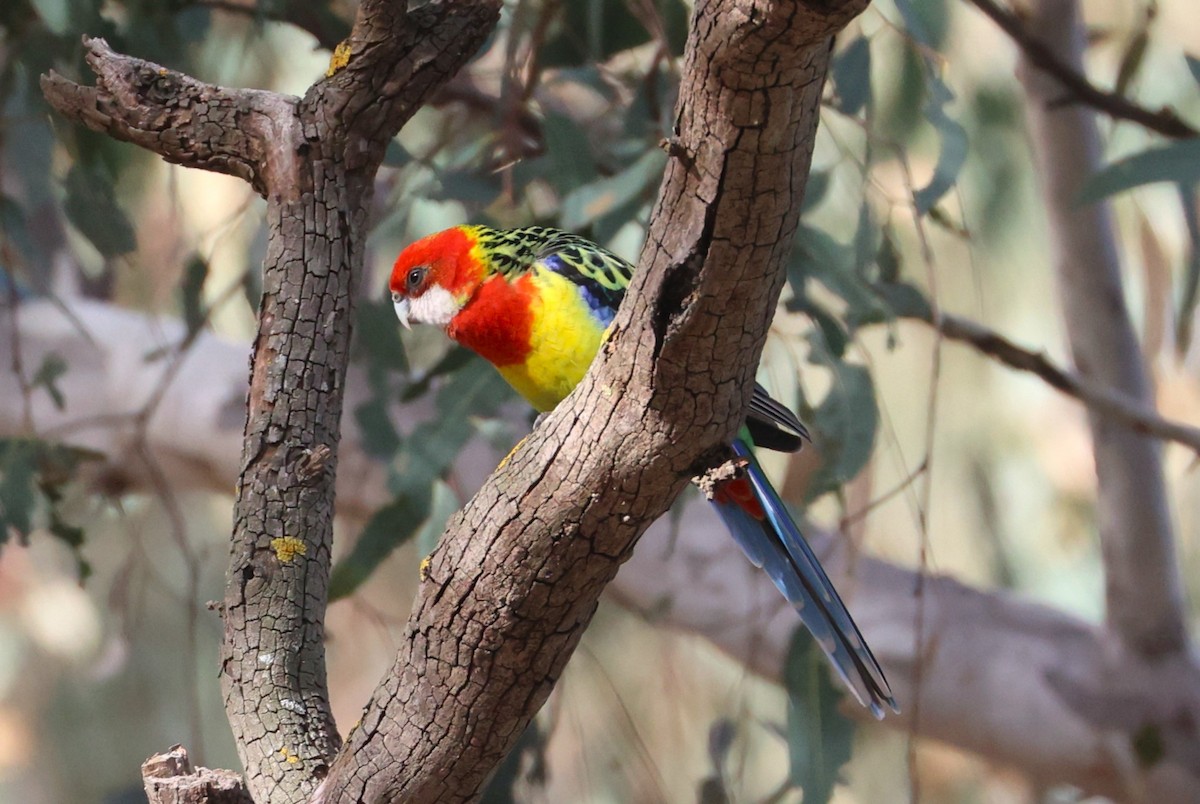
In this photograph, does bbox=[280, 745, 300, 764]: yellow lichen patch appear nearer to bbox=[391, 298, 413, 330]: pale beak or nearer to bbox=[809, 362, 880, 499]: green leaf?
bbox=[391, 298, 413, 330]: pale beak

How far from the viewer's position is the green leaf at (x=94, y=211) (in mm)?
1996

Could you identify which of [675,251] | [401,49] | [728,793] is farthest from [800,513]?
[675,251]

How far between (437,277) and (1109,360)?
1725 mm

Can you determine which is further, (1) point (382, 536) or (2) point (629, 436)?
(1) point (382, 536)

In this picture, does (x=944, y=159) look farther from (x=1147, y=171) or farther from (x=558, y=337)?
(x=558, y=337)

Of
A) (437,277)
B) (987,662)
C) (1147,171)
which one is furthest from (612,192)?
(987,662)

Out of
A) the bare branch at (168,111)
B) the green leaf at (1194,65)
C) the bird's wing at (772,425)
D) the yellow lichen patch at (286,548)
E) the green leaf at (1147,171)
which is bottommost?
the yellow lichen patch at (286,548)

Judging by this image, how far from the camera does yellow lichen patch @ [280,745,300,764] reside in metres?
1.13

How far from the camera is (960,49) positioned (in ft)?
10.6

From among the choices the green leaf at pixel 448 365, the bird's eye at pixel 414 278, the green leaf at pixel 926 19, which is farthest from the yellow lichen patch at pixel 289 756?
the green leaf at pixel 926 19

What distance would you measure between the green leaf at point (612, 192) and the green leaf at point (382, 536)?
0.49 metres

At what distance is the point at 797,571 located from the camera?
162cm

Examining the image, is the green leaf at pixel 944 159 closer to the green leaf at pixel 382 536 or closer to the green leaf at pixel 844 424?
the green leaf at pixel 844 424

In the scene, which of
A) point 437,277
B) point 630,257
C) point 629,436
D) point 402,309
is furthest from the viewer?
point 630,257
